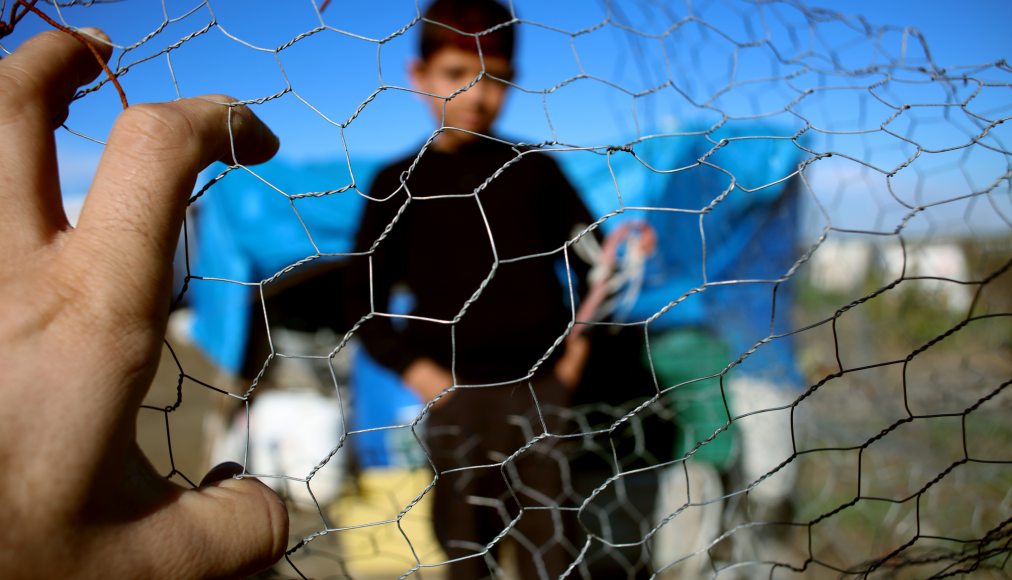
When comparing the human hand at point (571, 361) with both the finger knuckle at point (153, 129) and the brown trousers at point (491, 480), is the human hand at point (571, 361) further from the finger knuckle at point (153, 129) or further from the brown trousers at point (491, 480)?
the finger knuckle at point (153, 129)

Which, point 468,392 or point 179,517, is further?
point 468,392

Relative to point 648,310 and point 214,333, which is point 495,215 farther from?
point 214,333

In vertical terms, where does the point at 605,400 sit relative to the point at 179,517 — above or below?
above

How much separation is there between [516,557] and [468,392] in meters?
0.25

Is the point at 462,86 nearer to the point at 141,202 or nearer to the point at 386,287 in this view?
the point at 386,287

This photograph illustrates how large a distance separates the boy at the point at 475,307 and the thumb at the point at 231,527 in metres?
0.54

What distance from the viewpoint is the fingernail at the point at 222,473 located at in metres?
0.38

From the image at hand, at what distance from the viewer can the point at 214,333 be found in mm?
1757

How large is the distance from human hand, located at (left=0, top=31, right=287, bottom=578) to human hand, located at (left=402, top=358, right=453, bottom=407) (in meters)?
0.58

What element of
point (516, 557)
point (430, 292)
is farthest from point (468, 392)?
point (516, 557)

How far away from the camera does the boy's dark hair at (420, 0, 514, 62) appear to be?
929 mm

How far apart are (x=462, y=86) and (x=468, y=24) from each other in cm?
8

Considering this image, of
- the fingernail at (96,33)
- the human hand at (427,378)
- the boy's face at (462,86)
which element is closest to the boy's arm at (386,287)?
the human hand at (427,378)

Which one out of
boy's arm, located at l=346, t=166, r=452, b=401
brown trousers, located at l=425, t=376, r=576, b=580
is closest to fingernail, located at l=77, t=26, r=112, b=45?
boy's arm, located at l=346, t=166, r=452, b=401
